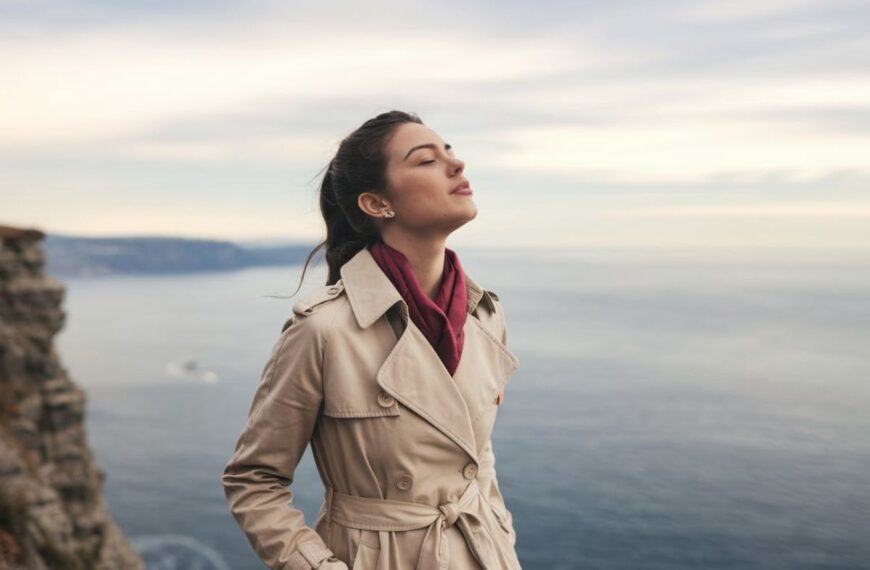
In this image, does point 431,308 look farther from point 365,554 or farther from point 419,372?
point 365,554

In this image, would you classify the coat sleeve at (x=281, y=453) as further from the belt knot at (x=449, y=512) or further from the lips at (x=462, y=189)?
the lips at (x=462, y=189)

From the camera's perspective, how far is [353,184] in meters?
2.89

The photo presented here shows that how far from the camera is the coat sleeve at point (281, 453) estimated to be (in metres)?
2.53

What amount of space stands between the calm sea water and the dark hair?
61.9 m

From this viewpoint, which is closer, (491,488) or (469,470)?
(469,470)

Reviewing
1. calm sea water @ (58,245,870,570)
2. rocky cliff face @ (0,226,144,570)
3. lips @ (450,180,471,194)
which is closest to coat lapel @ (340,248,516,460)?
lips @ (450,180,471,194)

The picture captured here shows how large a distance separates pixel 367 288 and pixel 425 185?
0.39 metres

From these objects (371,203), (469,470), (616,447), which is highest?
(371,203)

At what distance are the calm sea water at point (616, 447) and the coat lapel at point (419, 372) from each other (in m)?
62.2

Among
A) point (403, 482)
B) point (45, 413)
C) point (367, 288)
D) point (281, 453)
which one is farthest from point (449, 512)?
point (45, 413)

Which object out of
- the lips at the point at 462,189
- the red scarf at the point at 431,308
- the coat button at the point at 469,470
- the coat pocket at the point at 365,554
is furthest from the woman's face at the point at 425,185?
the coat pocket at the point at 365,554

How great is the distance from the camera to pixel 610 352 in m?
122

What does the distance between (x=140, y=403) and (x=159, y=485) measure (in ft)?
100

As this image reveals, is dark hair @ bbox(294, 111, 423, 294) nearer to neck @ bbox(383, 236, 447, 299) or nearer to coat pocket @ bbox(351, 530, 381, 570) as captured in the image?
neck @ bbox(383, 236, 447, 299)
